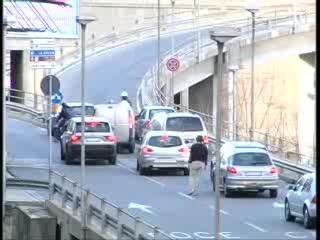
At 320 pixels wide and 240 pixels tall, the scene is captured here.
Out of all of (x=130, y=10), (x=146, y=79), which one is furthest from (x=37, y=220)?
(x=130, y=10)

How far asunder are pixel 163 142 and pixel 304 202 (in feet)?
39.2

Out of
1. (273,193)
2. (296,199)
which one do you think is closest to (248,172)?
(273,193)

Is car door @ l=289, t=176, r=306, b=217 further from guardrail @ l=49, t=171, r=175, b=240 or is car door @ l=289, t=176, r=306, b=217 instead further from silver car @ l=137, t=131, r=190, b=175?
silver car @ l=137, t=131, r=190, b=175

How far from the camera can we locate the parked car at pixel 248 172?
101 feet

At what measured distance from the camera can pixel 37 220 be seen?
2723 cm

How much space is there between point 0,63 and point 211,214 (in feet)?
33.5

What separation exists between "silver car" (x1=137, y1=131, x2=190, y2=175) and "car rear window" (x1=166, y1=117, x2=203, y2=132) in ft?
14.5

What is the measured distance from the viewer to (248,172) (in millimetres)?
30969

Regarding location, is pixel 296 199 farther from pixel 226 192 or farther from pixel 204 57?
pixel 204 57

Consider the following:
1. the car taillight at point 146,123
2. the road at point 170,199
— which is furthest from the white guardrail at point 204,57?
the road at point 170,199

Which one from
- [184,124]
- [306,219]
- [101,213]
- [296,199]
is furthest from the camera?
[184,124]

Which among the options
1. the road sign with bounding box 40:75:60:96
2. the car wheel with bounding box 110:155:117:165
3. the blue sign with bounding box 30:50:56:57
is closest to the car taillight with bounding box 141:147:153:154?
the car wheel with bounding box 110:155:117:165

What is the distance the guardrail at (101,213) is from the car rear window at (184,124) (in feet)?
43.3

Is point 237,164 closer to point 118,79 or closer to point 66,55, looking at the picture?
point 118,79
